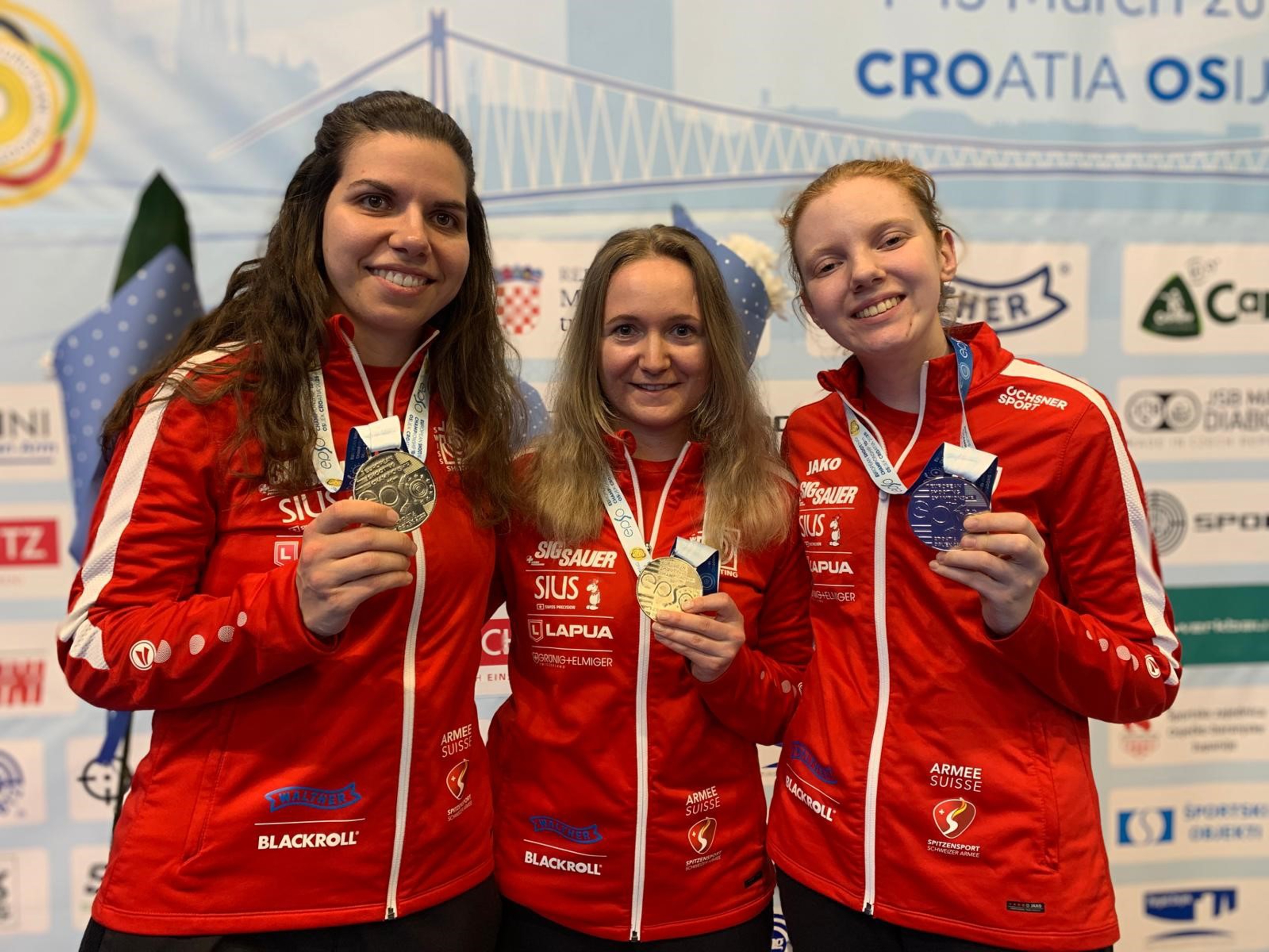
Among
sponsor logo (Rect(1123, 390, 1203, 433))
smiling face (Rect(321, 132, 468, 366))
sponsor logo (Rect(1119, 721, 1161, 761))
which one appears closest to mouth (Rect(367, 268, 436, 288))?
smiling face (Rect(321, 132, 468, 366))

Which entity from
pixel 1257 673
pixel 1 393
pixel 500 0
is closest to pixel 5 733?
pixel 1 393

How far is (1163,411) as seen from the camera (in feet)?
10.9

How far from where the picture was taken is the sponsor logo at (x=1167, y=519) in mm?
3330

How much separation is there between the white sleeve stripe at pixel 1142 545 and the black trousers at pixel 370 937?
1.43m

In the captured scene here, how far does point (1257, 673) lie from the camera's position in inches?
135

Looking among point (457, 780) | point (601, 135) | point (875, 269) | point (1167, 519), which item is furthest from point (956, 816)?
point (601, 135)

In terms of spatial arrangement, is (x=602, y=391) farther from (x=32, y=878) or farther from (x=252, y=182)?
(x=32, y=878)

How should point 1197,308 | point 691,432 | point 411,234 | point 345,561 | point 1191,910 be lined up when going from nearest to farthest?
point 345,561 < point 411,234 < point 691,432 < point 1197,308 < point 1191,910

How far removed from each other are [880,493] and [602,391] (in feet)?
2.25

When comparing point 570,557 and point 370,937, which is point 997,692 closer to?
point 570,557

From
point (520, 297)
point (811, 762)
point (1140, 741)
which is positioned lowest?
point (1140, 741)

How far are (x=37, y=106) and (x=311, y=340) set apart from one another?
6.95 feet

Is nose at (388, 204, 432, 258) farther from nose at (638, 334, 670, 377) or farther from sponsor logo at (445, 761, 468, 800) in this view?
sponsor logo at (445, 761, 468, 800)

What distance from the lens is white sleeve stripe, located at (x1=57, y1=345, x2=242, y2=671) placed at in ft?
4.82
